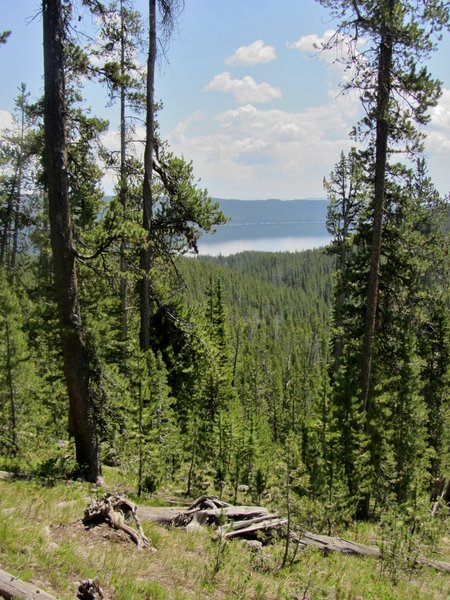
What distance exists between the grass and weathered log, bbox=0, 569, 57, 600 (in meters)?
0.33

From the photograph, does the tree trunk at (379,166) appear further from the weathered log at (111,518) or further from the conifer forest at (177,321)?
the weathered log at (111,518)

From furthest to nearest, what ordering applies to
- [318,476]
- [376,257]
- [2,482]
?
[318,476] → [376,257] → [2,482]

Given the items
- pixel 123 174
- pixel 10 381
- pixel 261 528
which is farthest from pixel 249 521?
pixel 10 381

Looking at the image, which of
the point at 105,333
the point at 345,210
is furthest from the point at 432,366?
the point at 105,333

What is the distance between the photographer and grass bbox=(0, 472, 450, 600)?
15.1 feet

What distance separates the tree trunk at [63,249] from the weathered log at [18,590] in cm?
412

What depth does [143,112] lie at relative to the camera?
1320 cm

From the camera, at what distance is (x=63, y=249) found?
7449 mm

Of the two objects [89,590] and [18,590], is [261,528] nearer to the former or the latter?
[89,590]

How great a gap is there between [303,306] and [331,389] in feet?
431

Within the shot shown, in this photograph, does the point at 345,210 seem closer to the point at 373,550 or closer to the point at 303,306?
the point at 373,550

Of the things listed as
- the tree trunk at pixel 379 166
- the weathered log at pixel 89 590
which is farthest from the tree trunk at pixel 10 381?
the weathered log at pixel 89 590

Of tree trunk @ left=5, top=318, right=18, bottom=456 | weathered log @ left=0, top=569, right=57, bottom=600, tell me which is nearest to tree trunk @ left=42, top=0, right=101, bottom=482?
weathered log @ left=0, top=569, right=57, bottom=600

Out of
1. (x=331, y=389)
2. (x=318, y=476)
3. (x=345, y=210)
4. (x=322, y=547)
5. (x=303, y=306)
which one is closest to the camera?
(x=322, y=547)
